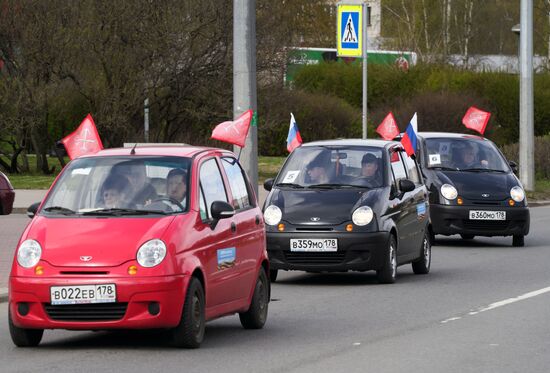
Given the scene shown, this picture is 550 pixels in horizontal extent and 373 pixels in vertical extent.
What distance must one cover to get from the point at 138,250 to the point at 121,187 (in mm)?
1051

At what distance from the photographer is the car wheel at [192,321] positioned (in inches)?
429

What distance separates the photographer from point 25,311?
10797mm

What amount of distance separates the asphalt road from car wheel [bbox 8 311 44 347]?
0.10m

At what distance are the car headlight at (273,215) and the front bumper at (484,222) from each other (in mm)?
6306

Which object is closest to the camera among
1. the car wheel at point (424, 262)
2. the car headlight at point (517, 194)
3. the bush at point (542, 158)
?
the car wheel at point (424, 262)

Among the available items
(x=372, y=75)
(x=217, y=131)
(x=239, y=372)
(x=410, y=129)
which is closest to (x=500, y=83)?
(x=372, y=75)

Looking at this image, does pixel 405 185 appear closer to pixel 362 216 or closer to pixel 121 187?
pixel 362 216

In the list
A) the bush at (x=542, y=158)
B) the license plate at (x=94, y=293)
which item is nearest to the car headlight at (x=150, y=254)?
the license plate at (x=94, y=293)

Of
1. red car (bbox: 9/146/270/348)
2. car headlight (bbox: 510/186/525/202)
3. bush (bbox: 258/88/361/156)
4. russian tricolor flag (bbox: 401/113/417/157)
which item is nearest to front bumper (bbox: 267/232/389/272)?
red car (bbox: 9/146/270/348)

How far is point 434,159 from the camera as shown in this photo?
23.6 meters

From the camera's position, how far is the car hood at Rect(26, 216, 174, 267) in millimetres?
10680

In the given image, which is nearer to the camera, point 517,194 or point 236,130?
point 236,130

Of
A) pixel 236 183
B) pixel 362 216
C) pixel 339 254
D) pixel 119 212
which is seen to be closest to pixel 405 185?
pixel 362 216

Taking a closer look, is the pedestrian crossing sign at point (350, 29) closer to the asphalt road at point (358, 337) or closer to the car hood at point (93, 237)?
the asphalt road at point (358, 337)
